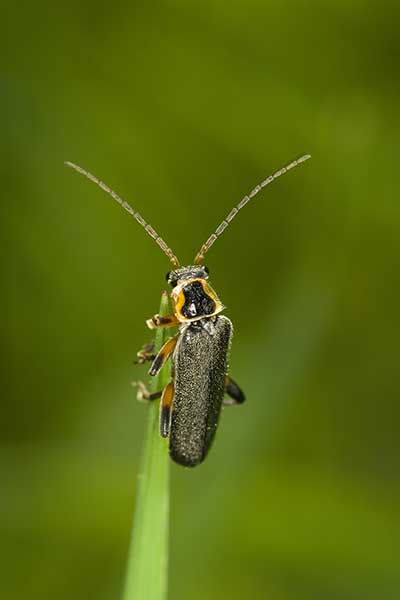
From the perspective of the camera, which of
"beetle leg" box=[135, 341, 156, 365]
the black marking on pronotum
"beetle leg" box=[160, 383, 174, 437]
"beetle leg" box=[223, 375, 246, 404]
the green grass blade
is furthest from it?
"beetle leg" box=[223, 375, 246, 404]

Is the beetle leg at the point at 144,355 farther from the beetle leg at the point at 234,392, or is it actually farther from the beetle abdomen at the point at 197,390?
the beetle leg at the point at 234,392

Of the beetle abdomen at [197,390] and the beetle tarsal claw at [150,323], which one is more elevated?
the beetle tarsal claw at [150,323]

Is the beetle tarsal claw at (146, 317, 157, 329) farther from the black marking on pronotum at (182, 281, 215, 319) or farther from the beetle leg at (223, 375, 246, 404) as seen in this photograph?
the beetle leg at (223, 375, 246, 404)

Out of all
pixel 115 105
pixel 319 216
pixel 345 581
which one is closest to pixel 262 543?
pixel 345 581

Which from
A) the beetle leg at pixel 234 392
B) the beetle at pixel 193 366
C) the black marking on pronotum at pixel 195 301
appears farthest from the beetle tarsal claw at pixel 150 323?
the beetle leg at pixel 234 392

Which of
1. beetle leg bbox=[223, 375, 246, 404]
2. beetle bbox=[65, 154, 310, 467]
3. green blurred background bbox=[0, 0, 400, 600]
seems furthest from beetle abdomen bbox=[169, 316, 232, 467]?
green blurred background bbox=[0, 0, 400, 600]

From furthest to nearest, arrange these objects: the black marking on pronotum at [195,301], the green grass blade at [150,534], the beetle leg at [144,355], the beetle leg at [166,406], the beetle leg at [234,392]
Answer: the beetle leg at [234,392], the black marking on pronotum at [195,301], the beetle leg at [144,355], the beetle leg at [166,406], the green grass blade at [150,534]

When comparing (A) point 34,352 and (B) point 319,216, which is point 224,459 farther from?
(B) point 319,216
